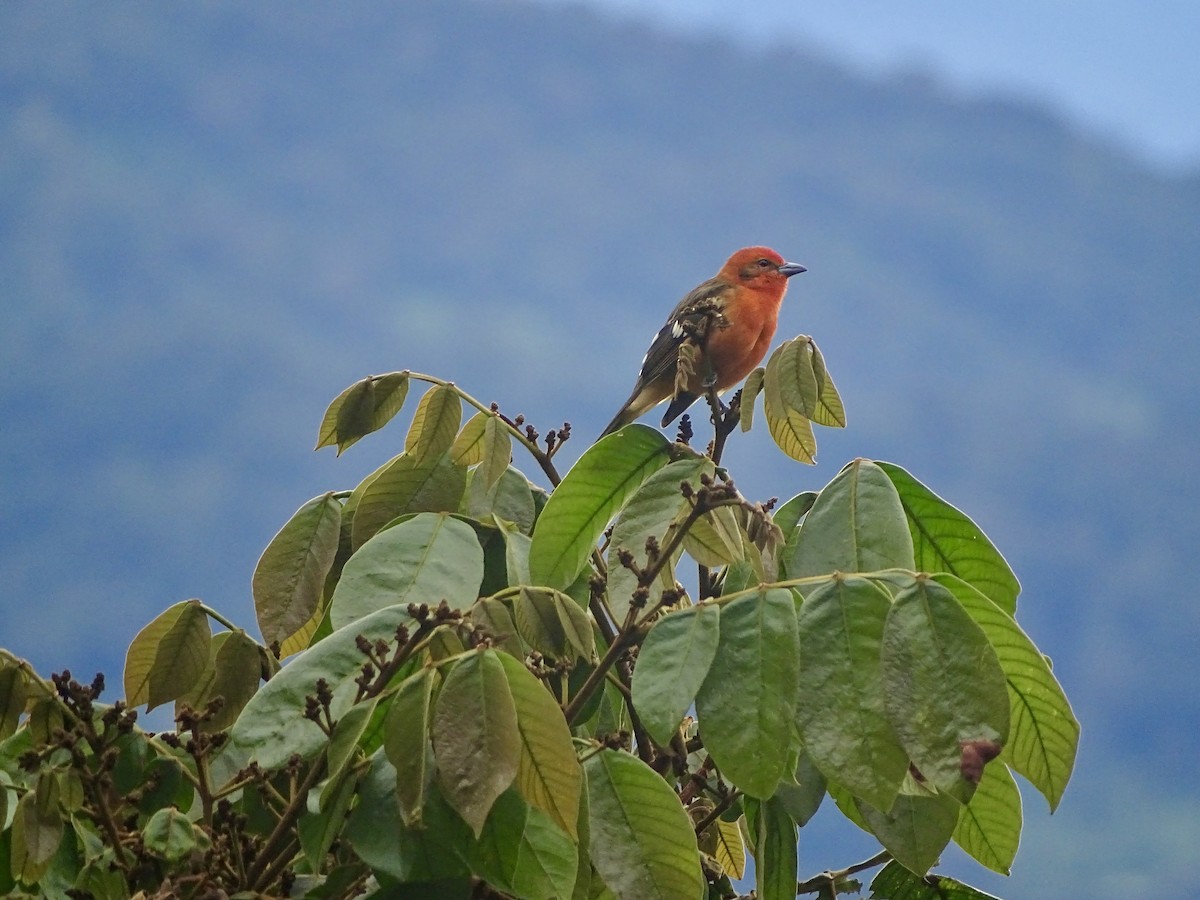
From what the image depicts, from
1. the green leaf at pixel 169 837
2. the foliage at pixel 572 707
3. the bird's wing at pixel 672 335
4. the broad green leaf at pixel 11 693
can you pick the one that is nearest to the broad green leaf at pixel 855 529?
the foliage at pixel 572 707

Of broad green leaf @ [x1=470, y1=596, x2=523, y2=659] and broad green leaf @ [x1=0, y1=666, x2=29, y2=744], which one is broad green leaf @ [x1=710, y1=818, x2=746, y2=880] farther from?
broad green leaf @ [x1=0, y1=666, x2=29, y2=744]

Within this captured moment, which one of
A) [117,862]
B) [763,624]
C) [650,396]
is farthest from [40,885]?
[650,396]

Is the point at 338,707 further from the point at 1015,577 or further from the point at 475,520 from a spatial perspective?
the point at 1015,577

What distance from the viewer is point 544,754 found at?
2.17 feet

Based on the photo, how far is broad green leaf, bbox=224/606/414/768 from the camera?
0.71 metres

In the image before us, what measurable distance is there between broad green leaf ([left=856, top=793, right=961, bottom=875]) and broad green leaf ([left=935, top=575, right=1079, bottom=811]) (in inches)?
2.0

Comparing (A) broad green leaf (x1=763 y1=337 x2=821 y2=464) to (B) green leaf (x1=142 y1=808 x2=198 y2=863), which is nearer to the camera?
(B) green leaf (x1=142 y1=808 x2=198 y2=863)

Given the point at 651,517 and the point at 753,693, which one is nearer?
the point at 753,693

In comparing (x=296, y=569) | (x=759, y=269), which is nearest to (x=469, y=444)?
(x=296, y=569)

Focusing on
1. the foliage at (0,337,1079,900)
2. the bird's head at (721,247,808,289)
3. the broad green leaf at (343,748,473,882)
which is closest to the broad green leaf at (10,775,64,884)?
the foliage at (0,337,1079,900)

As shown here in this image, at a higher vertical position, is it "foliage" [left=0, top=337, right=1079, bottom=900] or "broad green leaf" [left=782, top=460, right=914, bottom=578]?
"broad green leaf" [left=782, top=460, right=914, bottom=578]

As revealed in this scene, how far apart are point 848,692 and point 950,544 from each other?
24cm

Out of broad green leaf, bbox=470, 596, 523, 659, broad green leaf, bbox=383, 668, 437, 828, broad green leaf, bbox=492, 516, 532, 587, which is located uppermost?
broad green leaf, bbox=492, 516, 532, 587

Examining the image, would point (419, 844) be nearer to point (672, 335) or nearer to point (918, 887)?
point (918, 887)
